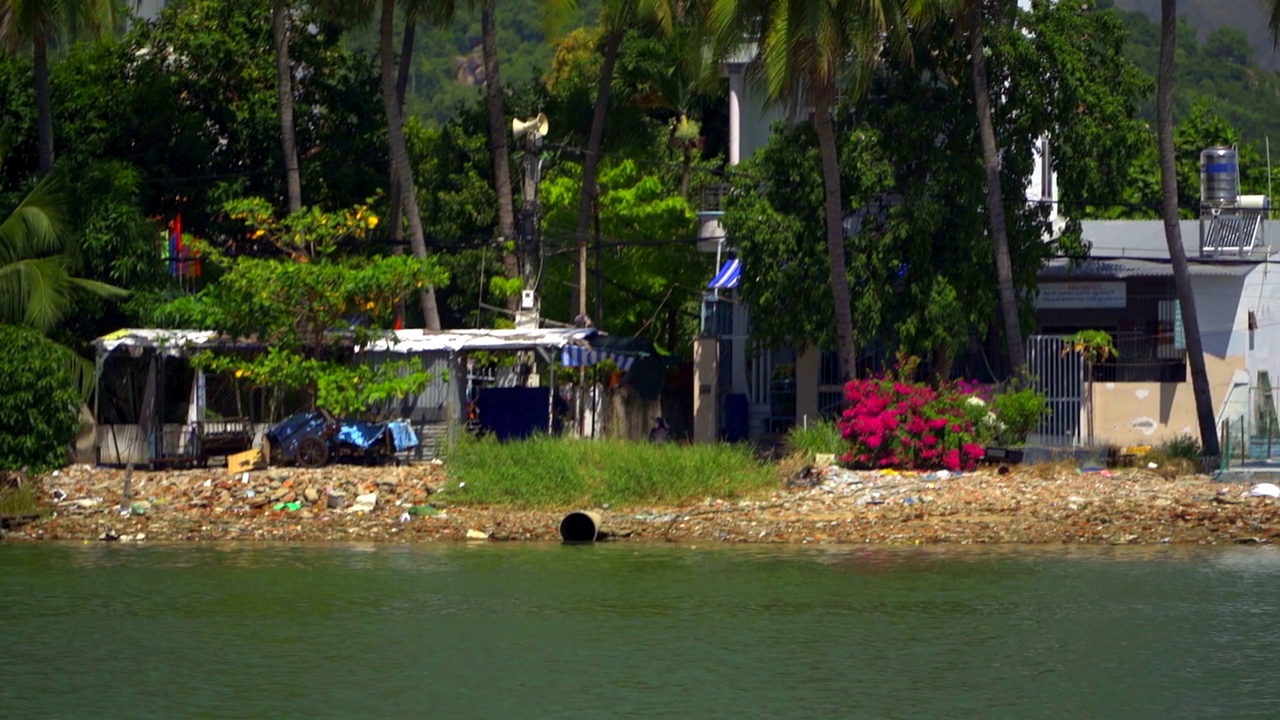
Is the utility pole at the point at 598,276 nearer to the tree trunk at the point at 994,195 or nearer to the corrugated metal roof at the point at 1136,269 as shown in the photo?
the corrugated metal roof at the point at 1136,269

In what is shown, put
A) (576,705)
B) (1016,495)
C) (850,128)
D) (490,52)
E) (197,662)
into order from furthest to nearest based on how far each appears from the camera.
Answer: (490,52) → (850,128) → (1016,495) → (197,662) → (576,705)

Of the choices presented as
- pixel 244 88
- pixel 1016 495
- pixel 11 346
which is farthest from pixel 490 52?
pixel 1016 495

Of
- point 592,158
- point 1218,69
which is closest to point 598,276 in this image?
point 592,158

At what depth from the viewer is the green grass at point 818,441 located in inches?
1065

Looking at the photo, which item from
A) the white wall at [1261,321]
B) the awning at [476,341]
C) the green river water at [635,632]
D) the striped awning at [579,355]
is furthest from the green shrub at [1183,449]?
the awning at [476,341]

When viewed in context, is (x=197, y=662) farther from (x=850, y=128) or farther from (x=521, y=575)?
(x=850, y=128)

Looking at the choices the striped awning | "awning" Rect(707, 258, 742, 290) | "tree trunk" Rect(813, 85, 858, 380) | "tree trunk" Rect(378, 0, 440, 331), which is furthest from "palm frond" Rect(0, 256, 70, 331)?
"tree trunk" Rect(813, 85, 858, 380)

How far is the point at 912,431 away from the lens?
26.2m

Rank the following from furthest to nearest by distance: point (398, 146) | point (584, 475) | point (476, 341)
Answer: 1. point (398, 146)
2. point (476, 341)
3. point (584, 475)

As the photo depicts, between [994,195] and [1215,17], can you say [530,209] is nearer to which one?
[994,195]

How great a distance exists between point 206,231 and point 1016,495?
1849 centimetres

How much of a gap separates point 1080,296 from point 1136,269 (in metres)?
1.10

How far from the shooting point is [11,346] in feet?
81.3

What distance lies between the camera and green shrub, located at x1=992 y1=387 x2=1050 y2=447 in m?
27.1
